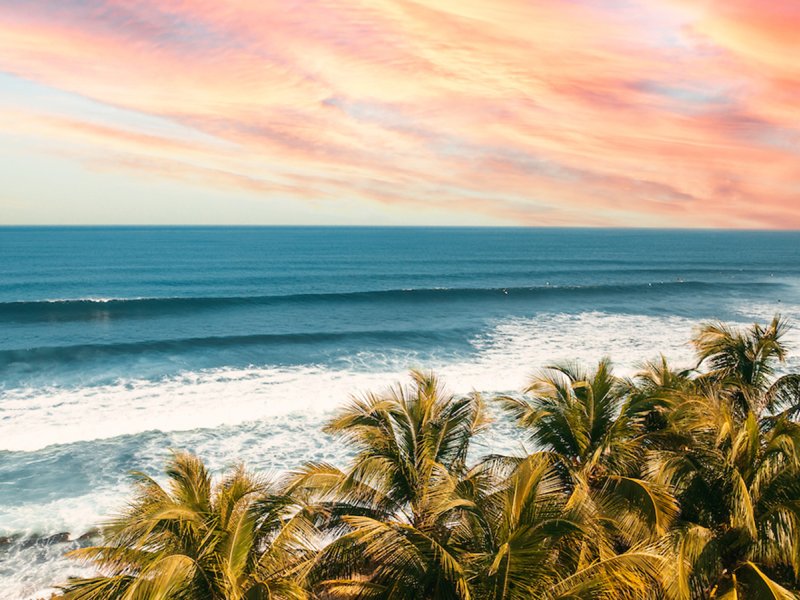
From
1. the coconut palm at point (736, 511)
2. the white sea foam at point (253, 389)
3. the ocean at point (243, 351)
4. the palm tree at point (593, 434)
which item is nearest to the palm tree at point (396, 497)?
the palm tree at point (593, 434)

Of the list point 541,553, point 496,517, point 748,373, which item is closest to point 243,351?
point 748,373

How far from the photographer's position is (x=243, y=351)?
105 ft

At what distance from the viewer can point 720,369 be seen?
47.3 ft

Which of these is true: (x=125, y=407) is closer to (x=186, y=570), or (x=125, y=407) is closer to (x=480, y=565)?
(x=186, y=570)

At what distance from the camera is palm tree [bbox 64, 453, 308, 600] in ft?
20.2

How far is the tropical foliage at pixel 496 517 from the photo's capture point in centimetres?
628

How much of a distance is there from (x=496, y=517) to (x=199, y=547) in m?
3.84

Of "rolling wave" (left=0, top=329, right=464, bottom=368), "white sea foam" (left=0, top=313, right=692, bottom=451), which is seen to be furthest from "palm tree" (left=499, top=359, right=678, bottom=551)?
"rolling wave" (left=0, top=329, right=464, bottom=368)

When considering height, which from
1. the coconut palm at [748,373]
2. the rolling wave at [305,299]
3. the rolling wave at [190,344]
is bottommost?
the rolling wave at [190,344]

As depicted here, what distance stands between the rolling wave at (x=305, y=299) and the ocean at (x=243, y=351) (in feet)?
0.98

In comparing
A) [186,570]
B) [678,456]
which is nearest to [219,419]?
[186,570]

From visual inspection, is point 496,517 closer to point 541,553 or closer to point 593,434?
point 541,553

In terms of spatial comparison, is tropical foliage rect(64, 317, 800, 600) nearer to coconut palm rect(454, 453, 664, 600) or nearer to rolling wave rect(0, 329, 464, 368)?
coconut palm rect(454, 453, 664, 600)

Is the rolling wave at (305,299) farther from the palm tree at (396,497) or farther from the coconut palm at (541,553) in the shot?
the coconut palm at (541,553)
